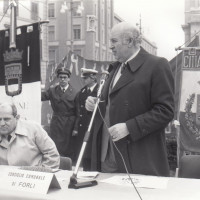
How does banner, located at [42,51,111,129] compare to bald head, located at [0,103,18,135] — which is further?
banner, located at [42,51,111,129]

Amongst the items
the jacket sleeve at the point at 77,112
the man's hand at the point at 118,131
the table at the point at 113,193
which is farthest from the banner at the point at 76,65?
the table at the point at 113,193

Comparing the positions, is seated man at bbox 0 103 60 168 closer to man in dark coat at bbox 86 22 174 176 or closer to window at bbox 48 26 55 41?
man in dark coat at bbox 86 22 174 176

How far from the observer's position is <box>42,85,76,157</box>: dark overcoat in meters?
6.33

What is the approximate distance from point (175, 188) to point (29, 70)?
9.41 feet

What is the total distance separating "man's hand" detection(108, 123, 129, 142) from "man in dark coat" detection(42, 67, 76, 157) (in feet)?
12.5

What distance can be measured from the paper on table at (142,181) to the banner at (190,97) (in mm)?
3187

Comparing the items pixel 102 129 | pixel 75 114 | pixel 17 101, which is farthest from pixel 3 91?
pixel 102 129

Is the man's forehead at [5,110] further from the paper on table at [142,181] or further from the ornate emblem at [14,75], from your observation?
the ornate emblem at [14,75]

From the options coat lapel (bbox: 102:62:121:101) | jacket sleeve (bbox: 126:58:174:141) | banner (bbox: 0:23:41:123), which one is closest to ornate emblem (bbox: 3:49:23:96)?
banner (bbox: 0:23:41:123)

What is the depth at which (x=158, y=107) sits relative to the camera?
2.62 m

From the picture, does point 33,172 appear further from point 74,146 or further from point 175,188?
point 74,146

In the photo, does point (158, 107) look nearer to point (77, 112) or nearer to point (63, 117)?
point (77, 112)

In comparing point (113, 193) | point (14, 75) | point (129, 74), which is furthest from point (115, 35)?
point (14, 75)

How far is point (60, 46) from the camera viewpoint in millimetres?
36562
